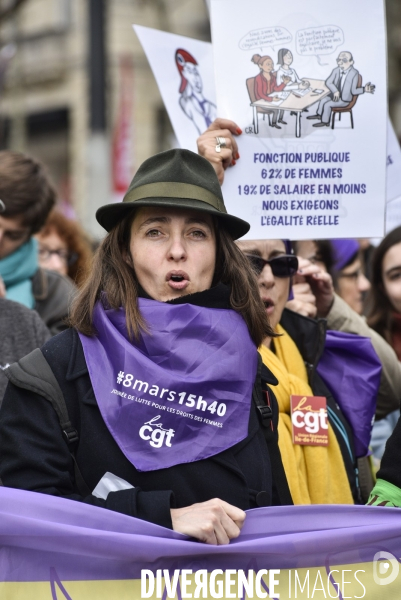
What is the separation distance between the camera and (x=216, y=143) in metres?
3.32

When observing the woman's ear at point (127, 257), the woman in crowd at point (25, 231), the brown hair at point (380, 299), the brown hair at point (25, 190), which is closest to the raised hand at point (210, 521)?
the woman's ear at point (127, 257)

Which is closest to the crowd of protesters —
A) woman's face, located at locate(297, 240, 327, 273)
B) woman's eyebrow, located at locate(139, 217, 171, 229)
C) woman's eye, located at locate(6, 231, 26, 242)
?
woman's eyebrow, located at locate(139, 217, 171, 229)

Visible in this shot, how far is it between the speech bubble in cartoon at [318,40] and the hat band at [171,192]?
40.1 inches

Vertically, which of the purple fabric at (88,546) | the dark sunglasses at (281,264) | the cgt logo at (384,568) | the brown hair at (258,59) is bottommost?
the cgt logo at (384,568)

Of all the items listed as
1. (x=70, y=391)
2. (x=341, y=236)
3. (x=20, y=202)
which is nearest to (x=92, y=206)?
(x=20, y=202)

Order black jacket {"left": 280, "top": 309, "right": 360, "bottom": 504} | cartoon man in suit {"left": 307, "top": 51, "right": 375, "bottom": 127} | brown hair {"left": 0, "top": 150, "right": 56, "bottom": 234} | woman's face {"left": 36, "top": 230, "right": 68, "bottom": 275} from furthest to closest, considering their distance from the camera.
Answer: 1. woman's face {"left": 36, "top": 230, "right": 68, "bottom": 275}
2. brown hair {"left": 0, "top": 150, "right": 56, "bottom": 234}
3. cartoon man in suit {"left": 307, "top": 51, "right": 375, "bottom": 127}
4. black jacket {"left": 280, "top": 309, "right": 360, "bottom": 504}

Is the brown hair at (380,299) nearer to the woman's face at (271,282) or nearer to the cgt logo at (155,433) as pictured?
the woman's face at (271,282)

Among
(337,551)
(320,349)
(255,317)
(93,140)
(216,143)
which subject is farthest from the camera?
(93,140)

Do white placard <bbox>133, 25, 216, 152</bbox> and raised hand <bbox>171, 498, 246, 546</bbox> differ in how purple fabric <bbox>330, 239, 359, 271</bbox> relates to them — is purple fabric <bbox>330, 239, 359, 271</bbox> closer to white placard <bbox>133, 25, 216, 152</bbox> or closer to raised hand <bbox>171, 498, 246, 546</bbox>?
white placard <bbox>133, 25, 216, 152</bbox>

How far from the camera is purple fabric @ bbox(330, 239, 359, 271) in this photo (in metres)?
4.99

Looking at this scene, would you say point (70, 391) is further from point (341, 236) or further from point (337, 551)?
point (341, 236)

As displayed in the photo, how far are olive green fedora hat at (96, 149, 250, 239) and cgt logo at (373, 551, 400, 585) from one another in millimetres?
1030

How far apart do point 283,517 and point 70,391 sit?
0.67 metres

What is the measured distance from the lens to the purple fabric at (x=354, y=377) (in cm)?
352
